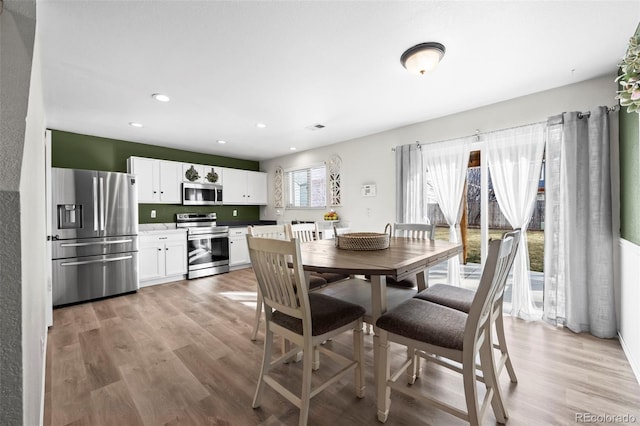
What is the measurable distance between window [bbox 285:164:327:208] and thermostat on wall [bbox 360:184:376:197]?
2.98 ft

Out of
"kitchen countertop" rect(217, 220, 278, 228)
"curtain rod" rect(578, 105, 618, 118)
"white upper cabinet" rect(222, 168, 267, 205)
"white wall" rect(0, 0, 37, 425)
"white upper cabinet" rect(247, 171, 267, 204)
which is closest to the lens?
"white wall" rect(0, 0, 37, 425)

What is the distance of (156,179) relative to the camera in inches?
182

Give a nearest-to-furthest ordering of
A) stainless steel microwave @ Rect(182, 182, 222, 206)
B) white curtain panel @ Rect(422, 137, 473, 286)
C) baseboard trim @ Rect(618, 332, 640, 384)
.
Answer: baseboard trim @ Rect(618, 332, 640, 384)
white curtain panel @ Rect(422, 137, 473, 286)
stainless steel microwave @ Rect(182, 182, 222, 206)

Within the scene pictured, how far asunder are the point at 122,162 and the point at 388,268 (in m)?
4.93

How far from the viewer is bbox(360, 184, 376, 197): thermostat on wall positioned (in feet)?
14.0

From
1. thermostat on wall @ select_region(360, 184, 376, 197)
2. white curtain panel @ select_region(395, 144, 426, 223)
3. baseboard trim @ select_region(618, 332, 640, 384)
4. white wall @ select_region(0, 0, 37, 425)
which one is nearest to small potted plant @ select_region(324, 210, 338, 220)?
thermostat on wall @ select_region(360, 184, 376, 197)

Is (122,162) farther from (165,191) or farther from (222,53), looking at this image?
(222,53)

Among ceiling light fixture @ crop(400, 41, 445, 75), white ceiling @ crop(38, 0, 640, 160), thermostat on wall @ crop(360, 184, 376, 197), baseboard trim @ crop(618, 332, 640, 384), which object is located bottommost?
baseboard trim @ crop(618, 332, 640, 384)

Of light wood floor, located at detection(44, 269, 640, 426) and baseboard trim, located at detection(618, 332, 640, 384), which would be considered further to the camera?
baseboard trim, located at detection(618, 332, 640, 384)

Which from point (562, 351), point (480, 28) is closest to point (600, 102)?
point (480, 28)

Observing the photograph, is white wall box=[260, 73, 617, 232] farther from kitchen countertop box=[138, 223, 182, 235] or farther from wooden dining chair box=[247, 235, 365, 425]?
wooden dining chair box=[247, 235, 365, 425]

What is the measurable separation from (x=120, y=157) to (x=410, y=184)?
457 cm

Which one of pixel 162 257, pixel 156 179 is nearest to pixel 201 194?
pixel 156 179

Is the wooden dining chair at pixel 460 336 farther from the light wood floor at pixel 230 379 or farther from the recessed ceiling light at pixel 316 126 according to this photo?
the recessed ceiling light at pixel 316 126
